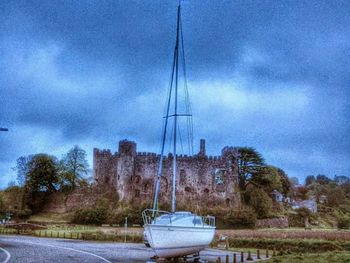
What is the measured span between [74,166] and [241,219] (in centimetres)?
3498

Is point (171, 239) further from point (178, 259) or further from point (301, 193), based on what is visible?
point (301, 193)

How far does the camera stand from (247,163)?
63.4 meters

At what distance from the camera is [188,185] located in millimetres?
62406

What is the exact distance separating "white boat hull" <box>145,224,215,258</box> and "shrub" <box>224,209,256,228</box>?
101ft

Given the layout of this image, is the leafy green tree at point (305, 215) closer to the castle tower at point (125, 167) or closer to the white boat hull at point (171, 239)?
the castle tower at point (125, 167)

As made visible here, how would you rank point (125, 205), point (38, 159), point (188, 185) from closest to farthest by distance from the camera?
point (125, 205) → point (188, 185) → point (38, 159)

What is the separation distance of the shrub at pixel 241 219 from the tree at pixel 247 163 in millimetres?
10578

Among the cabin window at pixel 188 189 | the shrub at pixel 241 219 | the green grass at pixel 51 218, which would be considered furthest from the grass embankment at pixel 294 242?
the green grass at pixel 51 218

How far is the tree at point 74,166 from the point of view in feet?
240

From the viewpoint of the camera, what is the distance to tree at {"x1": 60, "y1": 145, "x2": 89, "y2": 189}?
240 ft

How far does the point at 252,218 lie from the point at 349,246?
22.3 metres

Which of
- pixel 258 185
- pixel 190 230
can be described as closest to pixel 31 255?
pixel 190 230

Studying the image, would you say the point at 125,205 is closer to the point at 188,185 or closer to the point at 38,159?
the point at 188,185

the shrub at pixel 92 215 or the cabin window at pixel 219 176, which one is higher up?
the cabin window at pixel 219 176
